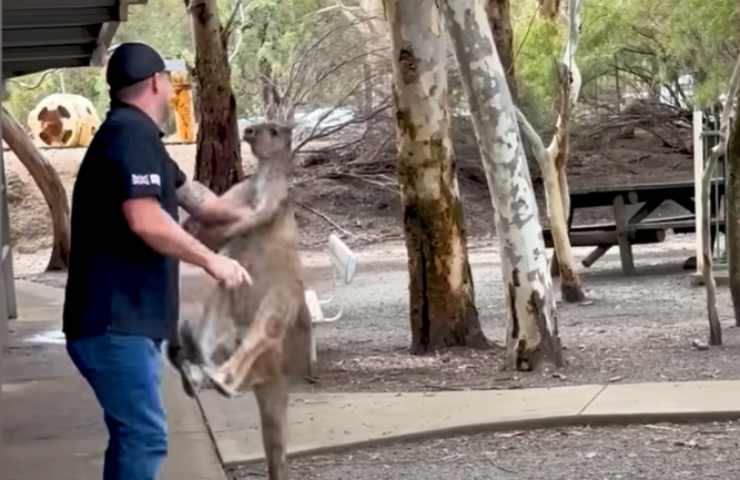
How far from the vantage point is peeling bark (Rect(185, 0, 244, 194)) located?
18969 mm

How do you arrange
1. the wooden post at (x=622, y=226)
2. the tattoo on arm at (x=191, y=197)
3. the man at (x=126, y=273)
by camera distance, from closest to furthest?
the man at (x=126, y=273) → the tattoo on arm at (x=191, y=197) → the wooden post at (x=622, y=226)

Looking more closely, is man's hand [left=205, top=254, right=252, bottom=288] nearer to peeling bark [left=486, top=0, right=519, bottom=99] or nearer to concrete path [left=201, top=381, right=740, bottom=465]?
concrete path [left=201, top=381, right=740, bottom=465]

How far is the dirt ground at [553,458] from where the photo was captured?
7.13 metres

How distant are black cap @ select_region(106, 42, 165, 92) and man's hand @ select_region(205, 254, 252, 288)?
0.75m

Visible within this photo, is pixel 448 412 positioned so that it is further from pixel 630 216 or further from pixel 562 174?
pixel 630 216

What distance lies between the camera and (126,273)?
201 inches

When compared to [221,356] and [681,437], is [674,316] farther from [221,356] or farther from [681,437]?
[221,356]

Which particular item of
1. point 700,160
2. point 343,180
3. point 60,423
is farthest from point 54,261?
point 60,423

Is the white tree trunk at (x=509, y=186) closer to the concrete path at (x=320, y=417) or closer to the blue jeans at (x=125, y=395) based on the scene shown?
the concrete path at (x=320, y=417)

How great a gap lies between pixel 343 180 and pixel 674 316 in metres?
Answer: 14.8

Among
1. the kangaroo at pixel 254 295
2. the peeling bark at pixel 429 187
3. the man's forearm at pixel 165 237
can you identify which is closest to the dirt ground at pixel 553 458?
the kangaroo at pixel 254 295

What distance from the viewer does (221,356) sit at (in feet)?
17.6

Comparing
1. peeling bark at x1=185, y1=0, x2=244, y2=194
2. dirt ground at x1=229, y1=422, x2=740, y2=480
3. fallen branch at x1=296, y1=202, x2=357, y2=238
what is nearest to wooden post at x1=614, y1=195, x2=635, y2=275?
peeling bark at x1=185, y1=0, x2=244, y2=194

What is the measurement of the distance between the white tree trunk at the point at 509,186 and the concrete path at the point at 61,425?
102 inches
